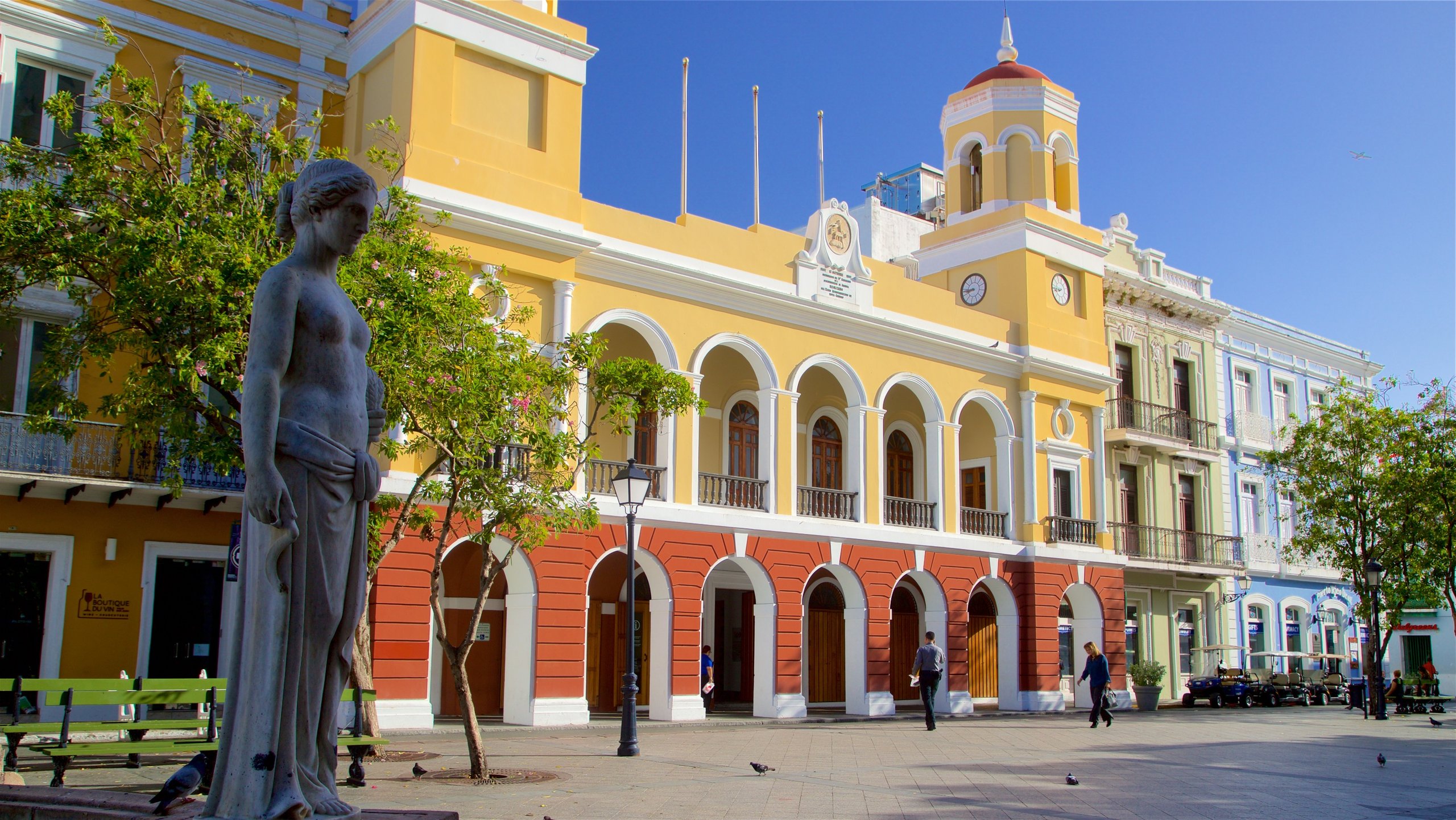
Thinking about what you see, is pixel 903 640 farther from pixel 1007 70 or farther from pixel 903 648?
pixel 1007 70

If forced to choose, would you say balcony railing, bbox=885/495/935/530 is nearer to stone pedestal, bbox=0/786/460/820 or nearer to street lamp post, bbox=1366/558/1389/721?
street lamp post, bbox=1366/558/1389/721

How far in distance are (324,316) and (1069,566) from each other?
74.9ft

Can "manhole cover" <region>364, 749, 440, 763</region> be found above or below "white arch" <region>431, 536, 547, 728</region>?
below

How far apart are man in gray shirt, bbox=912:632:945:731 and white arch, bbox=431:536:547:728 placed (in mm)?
5077

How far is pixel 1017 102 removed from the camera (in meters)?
26.8

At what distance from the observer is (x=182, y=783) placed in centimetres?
488

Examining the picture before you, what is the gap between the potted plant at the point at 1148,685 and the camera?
2503cm

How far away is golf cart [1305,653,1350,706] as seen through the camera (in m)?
29.1

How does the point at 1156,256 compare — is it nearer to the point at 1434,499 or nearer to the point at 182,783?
the point at 1434,499

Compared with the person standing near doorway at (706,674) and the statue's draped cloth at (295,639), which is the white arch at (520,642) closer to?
the person standing near doorway at (706,674)

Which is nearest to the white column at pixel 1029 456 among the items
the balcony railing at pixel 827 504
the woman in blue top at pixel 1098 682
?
the balcony railing at pixel 827 504

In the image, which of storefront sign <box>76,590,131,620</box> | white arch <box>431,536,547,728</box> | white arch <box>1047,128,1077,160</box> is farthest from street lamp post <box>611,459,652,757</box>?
white arch <box>1047,128,1077,160</box>

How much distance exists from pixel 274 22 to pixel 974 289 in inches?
614

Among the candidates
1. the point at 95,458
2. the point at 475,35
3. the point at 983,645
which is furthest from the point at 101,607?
the point at 983,645
